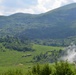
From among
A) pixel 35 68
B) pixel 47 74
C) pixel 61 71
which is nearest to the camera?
pixel 61 71

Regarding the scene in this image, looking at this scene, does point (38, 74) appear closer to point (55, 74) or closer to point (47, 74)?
point (47, 74)

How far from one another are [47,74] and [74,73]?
66.0 feet

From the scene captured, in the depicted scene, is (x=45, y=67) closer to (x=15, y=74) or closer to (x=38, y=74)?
(x=38, y=74)

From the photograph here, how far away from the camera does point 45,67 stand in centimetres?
9675

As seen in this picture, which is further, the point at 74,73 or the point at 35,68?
the point at 35,68

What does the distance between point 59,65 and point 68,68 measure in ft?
9.96

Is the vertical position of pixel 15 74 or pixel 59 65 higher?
pixel 59 65

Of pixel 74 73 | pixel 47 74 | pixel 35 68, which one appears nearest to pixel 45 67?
pixel 47 74

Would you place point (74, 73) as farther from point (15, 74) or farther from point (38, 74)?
point (15, 74)

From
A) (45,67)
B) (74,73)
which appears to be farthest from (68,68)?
(45,67)

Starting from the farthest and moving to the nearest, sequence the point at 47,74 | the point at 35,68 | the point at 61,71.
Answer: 1. the point at 35,68
2. the point at 47,74
3. the point at 61,71

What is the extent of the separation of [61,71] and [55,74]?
1.99 m

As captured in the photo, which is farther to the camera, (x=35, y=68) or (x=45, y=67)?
(x=35, y=68)

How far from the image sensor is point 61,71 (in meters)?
77.8
